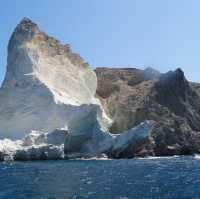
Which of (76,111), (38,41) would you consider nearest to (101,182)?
(76,111)

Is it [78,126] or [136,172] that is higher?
[78,126]

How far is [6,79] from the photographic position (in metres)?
87.6

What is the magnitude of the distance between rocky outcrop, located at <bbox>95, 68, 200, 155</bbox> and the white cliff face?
6.65 m

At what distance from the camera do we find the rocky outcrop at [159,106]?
87375mm

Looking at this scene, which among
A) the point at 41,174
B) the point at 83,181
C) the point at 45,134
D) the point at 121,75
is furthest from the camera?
the point at 121,75

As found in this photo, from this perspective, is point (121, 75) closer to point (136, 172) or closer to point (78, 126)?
point (78, 126)

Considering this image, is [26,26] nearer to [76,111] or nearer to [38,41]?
[38,41]

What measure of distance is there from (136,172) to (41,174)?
939 centimetres

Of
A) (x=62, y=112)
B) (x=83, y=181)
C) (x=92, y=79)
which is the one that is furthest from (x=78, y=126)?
(x=83, y=181)

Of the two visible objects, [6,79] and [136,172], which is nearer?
[136,172]

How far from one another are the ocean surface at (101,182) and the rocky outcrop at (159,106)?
28220 mm

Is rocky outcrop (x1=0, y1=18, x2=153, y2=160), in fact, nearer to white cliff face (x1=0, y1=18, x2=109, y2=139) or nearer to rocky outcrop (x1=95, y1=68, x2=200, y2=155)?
white cliff face (x1=0, y1=18, x2=109, y2=139)

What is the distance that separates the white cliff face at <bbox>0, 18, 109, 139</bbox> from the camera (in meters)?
80.1

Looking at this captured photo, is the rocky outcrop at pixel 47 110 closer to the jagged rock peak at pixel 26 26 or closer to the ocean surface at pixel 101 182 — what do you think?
the jagged rock peak at pixel 26 26
